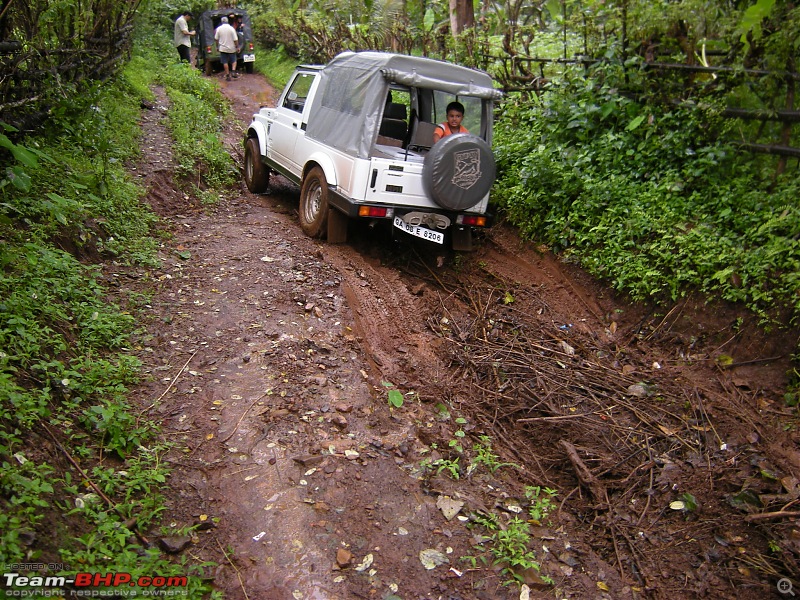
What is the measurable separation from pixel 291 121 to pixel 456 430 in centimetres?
518

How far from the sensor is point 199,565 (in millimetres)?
2822

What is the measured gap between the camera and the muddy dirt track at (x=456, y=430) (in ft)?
10.4

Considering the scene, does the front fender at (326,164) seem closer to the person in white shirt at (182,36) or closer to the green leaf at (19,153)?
the green leaf at (19,153)

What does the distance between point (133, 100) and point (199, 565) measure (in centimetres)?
944

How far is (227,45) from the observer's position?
1725 cm

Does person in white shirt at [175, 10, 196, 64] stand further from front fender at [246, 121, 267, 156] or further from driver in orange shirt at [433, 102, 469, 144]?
driver in orange shirt at [433, 102, 469, 144]

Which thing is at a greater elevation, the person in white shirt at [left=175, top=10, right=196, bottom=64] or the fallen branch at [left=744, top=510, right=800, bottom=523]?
the person in white shirt at [left=175, top=10, right=196, bottom=64]

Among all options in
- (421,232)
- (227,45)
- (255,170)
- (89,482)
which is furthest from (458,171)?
(227,45)

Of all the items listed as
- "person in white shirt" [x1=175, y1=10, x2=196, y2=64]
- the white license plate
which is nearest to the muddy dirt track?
the white license plate

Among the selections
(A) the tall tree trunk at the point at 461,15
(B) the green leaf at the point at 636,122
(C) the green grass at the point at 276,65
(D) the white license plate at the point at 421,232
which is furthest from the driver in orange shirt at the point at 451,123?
(C) the green grass at the point at 276,65

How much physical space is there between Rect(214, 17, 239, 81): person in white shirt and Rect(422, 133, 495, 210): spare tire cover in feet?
44.6

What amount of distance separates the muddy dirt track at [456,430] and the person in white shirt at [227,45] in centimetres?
1305

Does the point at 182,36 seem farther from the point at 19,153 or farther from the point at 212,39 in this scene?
the point at 19,153

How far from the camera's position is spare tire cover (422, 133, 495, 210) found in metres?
5.84
